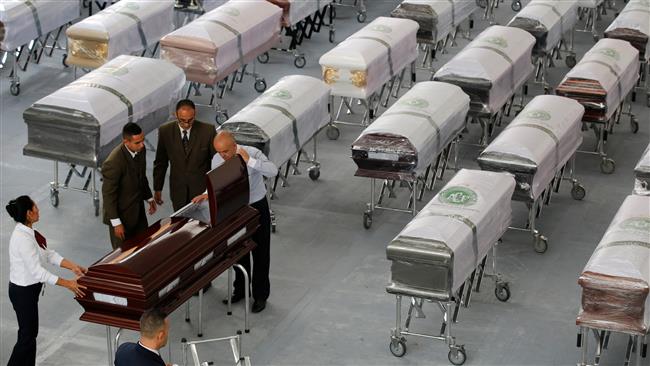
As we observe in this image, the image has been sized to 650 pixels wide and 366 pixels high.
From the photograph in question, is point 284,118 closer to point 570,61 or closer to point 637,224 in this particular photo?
point 637,224

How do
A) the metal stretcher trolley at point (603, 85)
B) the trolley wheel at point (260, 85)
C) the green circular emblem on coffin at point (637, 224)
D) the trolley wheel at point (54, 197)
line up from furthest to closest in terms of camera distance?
the trolley wheel at point (260, 85) → the metal stretcher trolley at point (603, 85) → the trolley wheel at point (54, 197) → the green circular emblem on coffin at point (637, 224)

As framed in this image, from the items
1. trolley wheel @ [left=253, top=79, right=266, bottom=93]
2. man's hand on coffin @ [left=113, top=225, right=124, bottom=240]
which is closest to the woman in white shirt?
man's hand on coffin @ [left=113, top=225, right=124, bottom=240]

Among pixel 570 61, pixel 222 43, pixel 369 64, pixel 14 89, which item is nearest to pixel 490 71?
pixel 369 64

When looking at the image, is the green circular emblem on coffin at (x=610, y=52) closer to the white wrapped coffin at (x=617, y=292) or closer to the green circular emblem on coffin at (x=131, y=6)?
the green circular emblem on coffin at (x=131, y=6)

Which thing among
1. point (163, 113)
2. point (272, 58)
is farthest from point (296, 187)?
point (272, 58)

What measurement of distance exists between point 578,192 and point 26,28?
375 inches

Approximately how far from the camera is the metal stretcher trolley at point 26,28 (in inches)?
952

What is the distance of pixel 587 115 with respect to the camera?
71.7ft

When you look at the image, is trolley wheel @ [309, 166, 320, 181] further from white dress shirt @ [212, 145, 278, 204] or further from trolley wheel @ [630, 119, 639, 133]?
trolley wheel @ [630, 119, 639, 133]

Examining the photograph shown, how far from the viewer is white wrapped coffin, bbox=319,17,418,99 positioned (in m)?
22.3

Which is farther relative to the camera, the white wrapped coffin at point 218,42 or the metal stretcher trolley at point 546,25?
the metal stretcher trolley at point 546,25

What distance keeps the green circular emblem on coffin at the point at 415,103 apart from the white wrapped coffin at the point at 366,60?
1799mm

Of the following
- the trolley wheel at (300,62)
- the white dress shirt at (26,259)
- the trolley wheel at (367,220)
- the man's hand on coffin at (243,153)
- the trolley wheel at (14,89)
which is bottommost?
the trolley wheel at (300,62)

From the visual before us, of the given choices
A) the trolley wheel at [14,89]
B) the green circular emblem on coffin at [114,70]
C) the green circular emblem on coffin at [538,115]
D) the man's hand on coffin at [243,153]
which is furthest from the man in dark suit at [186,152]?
the trolley wheel at [14,89]
